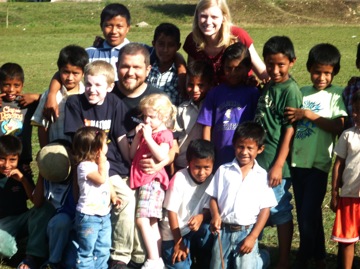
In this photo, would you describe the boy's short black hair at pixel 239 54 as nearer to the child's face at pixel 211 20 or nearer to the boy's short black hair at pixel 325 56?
the child's face at pixel 211 20

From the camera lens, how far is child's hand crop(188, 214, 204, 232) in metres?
5.04

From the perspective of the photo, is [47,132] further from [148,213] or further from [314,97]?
[314,97]

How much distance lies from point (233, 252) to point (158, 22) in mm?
35625

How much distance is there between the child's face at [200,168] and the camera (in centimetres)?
508

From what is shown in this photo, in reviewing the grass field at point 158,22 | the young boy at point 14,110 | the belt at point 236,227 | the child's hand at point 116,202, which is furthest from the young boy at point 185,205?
the grass field at point 158,22

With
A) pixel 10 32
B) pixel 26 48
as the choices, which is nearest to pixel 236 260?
pixel 26 48

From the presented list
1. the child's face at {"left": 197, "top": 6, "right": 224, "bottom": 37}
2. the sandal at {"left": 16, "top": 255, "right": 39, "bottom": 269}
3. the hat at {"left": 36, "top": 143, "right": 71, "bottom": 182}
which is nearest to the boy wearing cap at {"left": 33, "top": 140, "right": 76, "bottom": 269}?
the hat at {"left": 36, "top": 143, "right": 71, "bottom": 182}

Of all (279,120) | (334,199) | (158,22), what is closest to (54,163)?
(279,120)

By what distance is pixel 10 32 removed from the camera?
111 ft

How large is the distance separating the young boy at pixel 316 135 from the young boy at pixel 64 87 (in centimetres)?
186

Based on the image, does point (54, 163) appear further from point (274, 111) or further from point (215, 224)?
point (274, 111)

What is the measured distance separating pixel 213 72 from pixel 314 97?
88 centimetres

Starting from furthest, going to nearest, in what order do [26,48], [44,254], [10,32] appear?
[10,32], [26,48], [44,254]

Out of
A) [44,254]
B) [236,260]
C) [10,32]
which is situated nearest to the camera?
[236,260]
